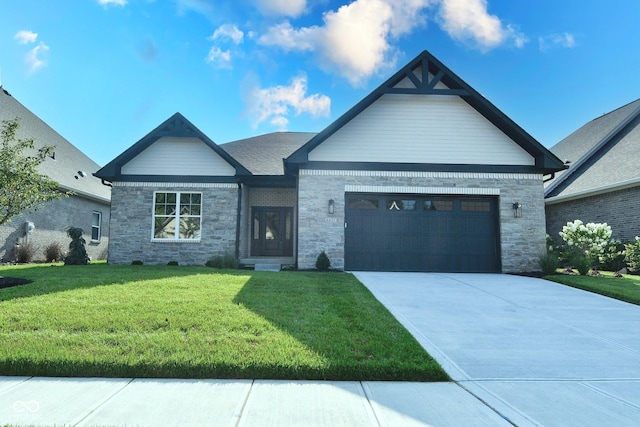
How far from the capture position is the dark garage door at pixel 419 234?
1225 cm

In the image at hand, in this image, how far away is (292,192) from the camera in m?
15.9

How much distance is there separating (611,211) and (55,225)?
929 inches

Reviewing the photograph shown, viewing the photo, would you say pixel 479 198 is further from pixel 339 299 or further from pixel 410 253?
pixel 339 299

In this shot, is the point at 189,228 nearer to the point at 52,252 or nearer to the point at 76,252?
the point at 76,252

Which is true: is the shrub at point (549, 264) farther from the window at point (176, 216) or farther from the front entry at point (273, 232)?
the window at point (176, 216)

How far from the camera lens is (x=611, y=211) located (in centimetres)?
1466

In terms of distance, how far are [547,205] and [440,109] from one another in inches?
373

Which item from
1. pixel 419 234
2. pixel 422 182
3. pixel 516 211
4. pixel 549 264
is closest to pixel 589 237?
pixel 549 264

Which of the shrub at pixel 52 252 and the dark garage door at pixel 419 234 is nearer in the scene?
the dark garage door at pixel 419 234

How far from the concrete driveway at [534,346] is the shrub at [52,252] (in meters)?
14.2

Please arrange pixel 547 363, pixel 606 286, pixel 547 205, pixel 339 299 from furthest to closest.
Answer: pixel 547 205
pixel 606 286
pixel 339 299
pixel 547 363

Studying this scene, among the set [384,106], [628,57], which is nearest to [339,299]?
[384,106]

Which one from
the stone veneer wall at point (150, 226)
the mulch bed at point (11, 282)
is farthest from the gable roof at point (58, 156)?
the mulch bed at point (11, 282)

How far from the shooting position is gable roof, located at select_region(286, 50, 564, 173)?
39.6 ft
